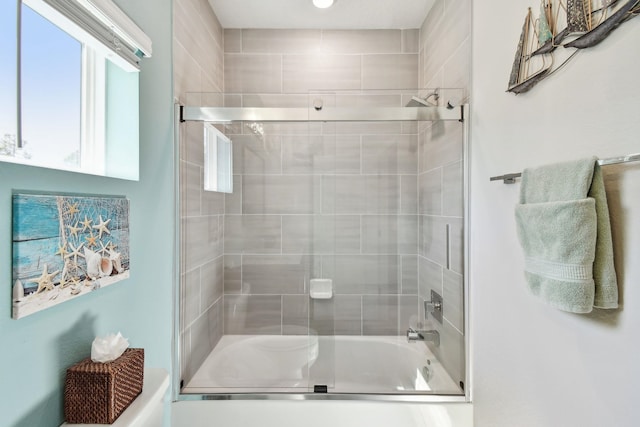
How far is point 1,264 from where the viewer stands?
2.39 ft

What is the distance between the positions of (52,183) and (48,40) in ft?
1.84

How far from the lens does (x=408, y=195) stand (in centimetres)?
170

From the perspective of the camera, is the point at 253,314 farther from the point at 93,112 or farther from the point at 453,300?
the point at 93,112

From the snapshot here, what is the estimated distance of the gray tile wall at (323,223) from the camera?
1.65 meters

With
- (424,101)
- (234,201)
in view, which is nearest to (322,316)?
(234,201)

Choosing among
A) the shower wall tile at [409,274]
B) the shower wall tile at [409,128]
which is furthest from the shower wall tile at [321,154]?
the shower wall tile at [409,274]

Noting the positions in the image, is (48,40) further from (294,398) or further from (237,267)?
(294,398)

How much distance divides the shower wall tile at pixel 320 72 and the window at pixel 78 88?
114 centimetres

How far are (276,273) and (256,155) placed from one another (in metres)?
0.69

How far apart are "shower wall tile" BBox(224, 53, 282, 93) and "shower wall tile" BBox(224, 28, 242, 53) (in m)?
0.05

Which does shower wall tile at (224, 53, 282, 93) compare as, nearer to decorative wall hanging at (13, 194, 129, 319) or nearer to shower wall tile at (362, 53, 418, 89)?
shower wall tile at (362, 53, 418, 89)

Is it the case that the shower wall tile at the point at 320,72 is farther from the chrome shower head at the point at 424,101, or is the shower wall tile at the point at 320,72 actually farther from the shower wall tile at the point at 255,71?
the chrome shower head at the point at 424,101

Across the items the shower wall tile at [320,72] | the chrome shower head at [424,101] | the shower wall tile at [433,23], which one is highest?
the shower wall tile at [433,23]

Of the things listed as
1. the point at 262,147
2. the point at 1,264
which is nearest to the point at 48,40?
the point at 1,264
